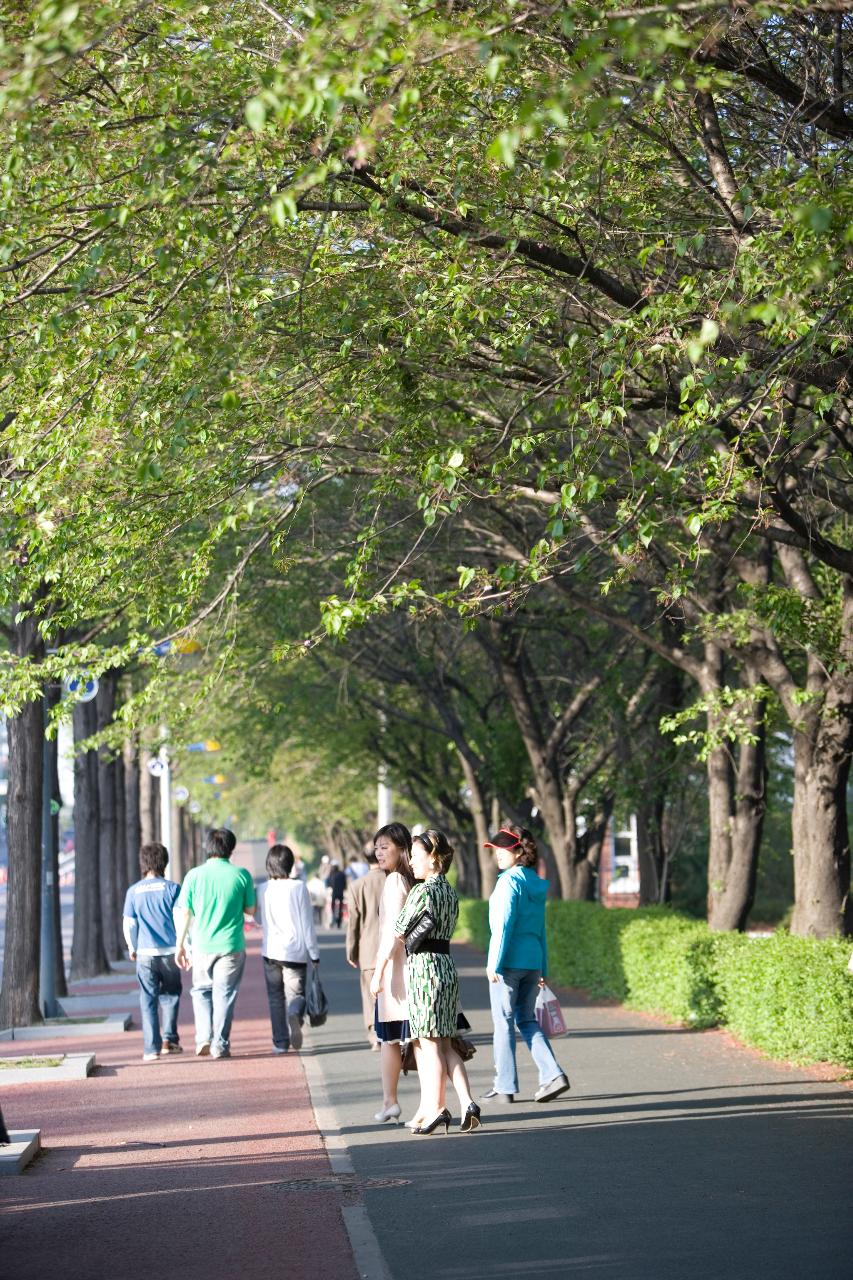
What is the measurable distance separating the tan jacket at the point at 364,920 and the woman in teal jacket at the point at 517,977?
1195 mm

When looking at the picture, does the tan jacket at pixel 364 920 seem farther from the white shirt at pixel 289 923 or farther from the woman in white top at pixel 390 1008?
the white shirt at pixel 289 923

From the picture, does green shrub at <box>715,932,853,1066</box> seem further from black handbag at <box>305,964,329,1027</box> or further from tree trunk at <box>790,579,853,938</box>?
black handbag at <box>305,964,329,1027</box>

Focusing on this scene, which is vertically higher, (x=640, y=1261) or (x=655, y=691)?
(x=655, y=691)

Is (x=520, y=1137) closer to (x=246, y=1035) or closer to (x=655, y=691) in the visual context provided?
(x=246, y=1035)

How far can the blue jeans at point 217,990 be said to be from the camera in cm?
1412

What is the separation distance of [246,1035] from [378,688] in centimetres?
1688

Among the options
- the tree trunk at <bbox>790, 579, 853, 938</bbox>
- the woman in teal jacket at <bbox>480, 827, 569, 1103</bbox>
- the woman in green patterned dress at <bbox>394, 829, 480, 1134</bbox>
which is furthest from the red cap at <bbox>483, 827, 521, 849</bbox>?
the tree trunk at <bbox>790, 579, 853, 938</bbox>

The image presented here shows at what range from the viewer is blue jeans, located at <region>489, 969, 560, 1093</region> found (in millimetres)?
10781

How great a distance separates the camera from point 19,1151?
29.5ft

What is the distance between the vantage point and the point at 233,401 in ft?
27.0

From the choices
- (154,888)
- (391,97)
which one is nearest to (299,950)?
(154,888)

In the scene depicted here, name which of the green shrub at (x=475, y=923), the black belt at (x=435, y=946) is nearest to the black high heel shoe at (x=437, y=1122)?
the black belt at (x=435, y=946)

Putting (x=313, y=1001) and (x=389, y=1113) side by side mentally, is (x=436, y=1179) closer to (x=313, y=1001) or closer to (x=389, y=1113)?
(x=389, y=1113)

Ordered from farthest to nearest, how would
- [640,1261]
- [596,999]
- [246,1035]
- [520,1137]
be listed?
[596,999], [246,1035], [520,1137], [640,1261]
